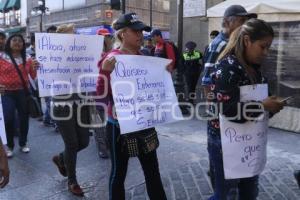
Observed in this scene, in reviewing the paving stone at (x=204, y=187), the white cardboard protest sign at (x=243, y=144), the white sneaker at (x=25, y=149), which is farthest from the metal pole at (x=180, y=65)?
the white cardboard protest sign at (x=243, y=144)

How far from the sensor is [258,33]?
8.73 ft

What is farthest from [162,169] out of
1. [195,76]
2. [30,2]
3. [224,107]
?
[30,2]

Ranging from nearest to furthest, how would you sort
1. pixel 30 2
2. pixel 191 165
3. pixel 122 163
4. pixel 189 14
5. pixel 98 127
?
1. pixel 122 163
2. pixel 191 165
3. pixel 98 127
4. pixel 189 14
5. pixel 30 2

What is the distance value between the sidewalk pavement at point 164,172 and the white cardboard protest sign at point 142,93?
3.91 feet

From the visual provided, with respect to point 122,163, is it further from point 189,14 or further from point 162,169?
point 189,14

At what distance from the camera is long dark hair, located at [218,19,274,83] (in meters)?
2.66

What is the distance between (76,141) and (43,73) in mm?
802

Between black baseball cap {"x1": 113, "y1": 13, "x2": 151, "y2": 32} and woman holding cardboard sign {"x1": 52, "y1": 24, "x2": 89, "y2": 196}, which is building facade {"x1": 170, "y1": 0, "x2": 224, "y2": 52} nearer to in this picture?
woman holding cardboard sign {"x1": 52, "y1": 24, "x2": 89, "y2": 196}

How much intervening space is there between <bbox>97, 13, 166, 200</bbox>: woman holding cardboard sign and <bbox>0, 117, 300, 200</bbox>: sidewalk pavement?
905 millimetres

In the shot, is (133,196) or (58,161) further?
(58,161)

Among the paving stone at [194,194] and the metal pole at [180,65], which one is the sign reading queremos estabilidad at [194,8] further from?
the paving stone at [194,194]

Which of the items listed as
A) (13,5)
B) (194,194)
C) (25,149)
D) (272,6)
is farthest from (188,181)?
(13,5)

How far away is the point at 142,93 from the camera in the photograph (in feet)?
11.2

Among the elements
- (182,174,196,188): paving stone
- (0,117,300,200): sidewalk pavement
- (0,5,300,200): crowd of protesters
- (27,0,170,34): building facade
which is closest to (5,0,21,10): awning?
(27,0,170,34): building facade
